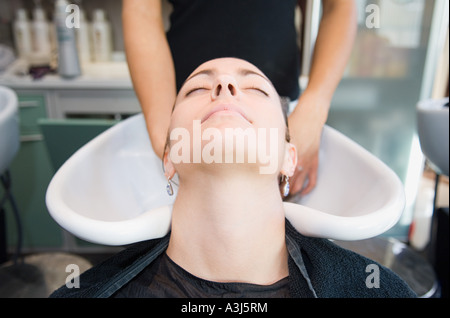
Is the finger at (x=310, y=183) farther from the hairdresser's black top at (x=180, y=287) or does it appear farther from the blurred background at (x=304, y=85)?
the blurred background at (x=304, y=85)

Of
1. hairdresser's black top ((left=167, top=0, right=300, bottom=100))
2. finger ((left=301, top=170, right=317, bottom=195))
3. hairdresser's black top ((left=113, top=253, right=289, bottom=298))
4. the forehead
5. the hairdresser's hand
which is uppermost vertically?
hairdresser's black top ((left=167, top=0, right=300, bottom=100))

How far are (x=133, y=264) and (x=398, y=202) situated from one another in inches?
20.5

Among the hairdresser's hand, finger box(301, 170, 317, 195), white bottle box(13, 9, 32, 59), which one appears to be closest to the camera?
the hairdresser's hand

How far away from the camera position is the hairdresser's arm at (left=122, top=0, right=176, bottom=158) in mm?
994

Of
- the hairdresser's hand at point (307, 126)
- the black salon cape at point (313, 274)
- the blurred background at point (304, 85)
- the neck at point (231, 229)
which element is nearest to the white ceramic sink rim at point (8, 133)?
the blurred background at point (304, 85)

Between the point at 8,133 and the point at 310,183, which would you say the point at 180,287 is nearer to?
the point at 310,183

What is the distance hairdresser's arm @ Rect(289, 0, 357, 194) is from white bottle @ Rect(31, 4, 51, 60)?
1.69m

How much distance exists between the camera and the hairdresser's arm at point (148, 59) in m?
0.99

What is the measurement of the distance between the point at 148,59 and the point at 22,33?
152cm

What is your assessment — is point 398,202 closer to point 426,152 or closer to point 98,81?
point 426,152

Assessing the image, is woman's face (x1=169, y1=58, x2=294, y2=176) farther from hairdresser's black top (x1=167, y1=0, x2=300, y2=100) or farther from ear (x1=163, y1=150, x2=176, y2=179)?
hairdresser's black top (x1=167, y1=0, x2=300, y2=100)

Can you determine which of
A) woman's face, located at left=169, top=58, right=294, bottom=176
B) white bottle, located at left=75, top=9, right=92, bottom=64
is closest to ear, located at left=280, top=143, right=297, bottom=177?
woman's face, located at left=169, top=58, right=294, bottom=176

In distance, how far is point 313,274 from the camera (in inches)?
29.2
